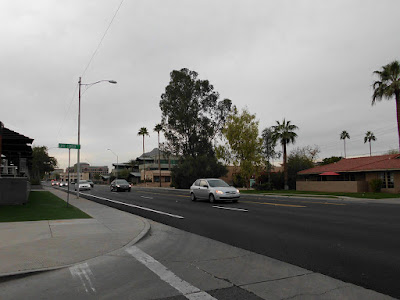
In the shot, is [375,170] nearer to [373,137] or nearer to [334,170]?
[334,170]

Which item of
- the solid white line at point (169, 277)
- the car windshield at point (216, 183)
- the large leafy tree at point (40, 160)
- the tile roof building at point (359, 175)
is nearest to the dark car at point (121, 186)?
the car windshield at point (216, 183)

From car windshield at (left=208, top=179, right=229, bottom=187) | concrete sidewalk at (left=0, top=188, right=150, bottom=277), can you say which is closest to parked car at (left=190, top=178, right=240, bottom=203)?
car windshield at (left=208, top=179, right=229, bottom=187)

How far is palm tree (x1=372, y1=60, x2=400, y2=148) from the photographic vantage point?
2967 centimetres

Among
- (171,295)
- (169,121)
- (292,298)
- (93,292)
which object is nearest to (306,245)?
(292,298)

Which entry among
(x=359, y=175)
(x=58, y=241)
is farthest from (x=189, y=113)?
(x=58, y=241)

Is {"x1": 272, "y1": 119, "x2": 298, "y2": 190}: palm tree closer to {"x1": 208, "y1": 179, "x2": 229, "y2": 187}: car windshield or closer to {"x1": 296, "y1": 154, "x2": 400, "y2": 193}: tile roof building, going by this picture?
{"x1": 296, "y1": 154, "x2": 400, "y2": 193}: tile roof building

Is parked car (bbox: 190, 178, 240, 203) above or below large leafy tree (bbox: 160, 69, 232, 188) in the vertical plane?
below

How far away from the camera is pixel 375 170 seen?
30938 millimetres

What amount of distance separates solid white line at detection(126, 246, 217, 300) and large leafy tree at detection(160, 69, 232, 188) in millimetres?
40367

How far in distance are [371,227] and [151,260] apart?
22.9ft

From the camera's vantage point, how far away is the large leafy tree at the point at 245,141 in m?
36.1

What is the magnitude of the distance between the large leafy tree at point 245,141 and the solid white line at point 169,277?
29.9m

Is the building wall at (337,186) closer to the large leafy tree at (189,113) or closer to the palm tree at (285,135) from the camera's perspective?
the palm tree at (285,135)

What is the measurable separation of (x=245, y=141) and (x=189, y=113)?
15.9 meters
